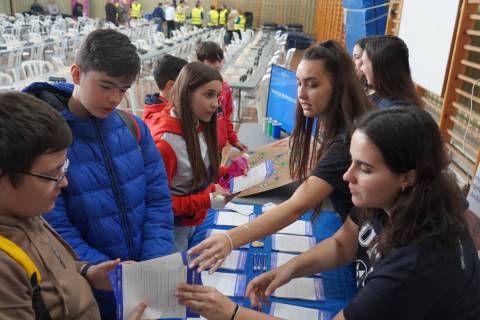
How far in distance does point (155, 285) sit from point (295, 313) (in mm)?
543

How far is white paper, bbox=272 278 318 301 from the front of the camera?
1.51 metres

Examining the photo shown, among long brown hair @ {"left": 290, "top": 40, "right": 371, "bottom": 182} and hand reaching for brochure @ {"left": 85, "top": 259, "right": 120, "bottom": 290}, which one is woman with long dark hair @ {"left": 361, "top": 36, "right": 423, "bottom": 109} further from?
hand reaching for brochure @ {"left": 85, "top": 259, "right": 120, "bottom": 290}

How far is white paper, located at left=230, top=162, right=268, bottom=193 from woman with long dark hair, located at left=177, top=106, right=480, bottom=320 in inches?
40.6

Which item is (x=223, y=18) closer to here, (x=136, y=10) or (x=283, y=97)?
(x=136, y=10)

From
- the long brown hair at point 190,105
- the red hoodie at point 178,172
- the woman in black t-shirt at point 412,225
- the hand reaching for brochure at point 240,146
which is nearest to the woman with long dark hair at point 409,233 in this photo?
the woman in black t-shirt at point 412,225

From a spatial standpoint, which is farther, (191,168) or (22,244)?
(191,168)

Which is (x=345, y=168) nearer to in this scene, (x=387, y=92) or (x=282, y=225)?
(x=282, y=225)

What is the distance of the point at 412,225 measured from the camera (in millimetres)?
1090

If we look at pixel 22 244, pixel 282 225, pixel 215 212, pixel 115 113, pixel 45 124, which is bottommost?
pixel 215 212

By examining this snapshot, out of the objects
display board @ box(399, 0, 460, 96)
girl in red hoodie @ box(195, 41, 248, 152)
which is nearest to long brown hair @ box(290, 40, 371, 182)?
girl in red hoodie @ box(195, 41, 248, 152)

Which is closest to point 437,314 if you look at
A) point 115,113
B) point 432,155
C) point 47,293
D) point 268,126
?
point 432,155

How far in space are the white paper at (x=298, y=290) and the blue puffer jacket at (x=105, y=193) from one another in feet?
1.56

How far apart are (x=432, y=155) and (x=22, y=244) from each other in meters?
1.05

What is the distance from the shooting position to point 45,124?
0.91 metres
